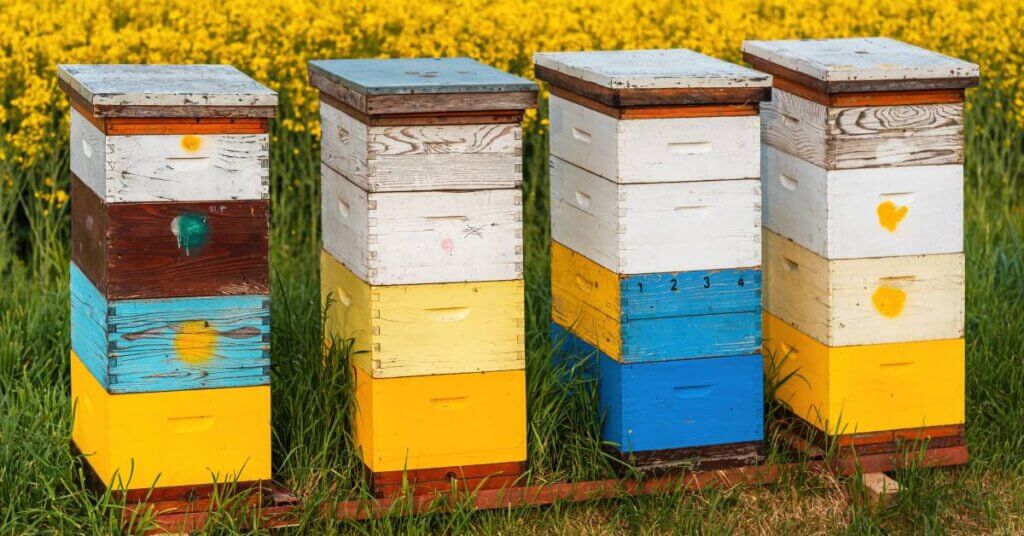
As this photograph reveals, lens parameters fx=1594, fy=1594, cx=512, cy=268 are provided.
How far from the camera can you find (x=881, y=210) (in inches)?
191

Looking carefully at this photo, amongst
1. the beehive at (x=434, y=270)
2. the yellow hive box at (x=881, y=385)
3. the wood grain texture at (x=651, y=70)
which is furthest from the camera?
the yellow hive box at (x=881, y=385)

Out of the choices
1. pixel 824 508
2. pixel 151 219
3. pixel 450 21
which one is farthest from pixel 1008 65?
pixel 151 219

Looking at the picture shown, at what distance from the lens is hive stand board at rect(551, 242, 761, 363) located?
472 cm

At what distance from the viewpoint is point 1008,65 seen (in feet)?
25.7

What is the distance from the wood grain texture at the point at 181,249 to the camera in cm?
434

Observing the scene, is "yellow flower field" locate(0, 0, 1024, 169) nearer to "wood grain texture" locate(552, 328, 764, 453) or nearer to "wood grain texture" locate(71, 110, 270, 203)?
"wood grain texture" locate(71, 110, 270, 203)

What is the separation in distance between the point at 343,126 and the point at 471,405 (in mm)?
908

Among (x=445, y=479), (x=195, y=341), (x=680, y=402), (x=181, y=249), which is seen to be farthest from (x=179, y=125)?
(x=680, y=402)

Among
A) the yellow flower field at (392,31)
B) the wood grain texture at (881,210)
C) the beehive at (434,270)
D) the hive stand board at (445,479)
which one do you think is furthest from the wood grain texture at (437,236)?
the yellow flower field at (392,31)

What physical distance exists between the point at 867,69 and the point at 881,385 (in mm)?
989

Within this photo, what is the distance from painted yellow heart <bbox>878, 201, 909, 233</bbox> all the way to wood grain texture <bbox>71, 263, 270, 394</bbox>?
188 cm

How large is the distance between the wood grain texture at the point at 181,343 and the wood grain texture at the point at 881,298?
171 cm

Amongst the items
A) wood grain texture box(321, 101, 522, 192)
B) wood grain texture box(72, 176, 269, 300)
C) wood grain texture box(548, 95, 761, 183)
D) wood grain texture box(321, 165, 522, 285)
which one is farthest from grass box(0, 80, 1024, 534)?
wood grain texture box(548, 95, 761, 183)

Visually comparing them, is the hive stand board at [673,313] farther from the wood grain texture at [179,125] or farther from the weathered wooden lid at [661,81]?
the wood grain texture at [179,125]
